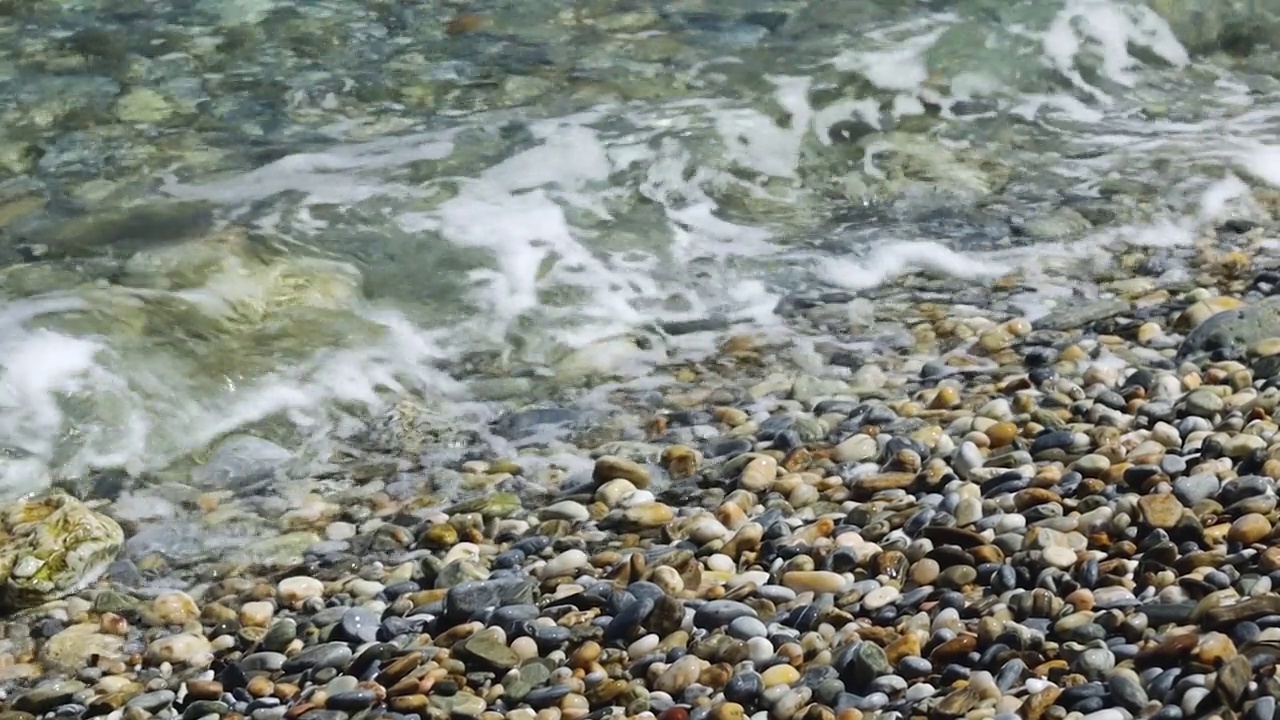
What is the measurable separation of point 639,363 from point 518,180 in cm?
180

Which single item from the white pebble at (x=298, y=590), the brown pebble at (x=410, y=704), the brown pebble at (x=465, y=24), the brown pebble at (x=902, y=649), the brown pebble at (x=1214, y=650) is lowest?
the brown pebble at (x=465, y=24)

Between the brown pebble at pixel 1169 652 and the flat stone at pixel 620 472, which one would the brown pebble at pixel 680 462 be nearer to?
the flat stone at pixel 620 472

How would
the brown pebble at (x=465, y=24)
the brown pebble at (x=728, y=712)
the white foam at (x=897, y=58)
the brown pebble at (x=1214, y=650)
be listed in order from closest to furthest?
the brown pebble at (x=1214, y=650), the brown pebble at (x=728, y=712), the white foam at (x=897, y=58), the brown pebble at (x=465, y=24)

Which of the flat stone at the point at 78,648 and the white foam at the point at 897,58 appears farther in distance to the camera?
the white foam at the point at 897,58

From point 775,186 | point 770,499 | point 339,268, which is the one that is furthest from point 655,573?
point 775,186

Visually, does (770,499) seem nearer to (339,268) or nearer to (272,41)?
(339,268)

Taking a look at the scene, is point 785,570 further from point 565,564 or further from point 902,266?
point 902,266

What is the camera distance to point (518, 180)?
6664 mm

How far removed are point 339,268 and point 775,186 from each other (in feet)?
6.92

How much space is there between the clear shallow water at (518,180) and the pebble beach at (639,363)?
0.09 ft

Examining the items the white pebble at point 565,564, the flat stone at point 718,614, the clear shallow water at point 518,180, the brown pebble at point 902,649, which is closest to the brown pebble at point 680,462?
the white pebble at point 565,564

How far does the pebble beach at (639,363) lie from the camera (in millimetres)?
3268

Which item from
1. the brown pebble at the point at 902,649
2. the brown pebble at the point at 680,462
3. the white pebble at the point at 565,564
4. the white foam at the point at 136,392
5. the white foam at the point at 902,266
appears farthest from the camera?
the white foam at the point at 902,266

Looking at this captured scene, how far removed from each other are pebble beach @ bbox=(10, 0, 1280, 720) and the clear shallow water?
3 centimetres
